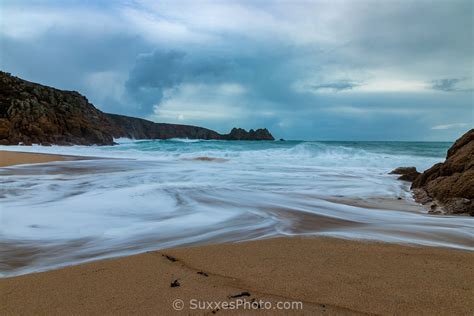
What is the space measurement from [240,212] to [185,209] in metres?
0.80

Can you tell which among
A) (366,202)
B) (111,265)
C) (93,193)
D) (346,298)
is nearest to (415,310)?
(346,298)

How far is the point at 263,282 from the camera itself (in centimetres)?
210

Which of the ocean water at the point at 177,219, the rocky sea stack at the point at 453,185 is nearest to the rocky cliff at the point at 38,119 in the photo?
the ocean water at the point at 177,219

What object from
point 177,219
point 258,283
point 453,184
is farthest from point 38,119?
point 258,283

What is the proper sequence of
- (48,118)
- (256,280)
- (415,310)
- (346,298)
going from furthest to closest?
(48,118)
(256,280)
(346,298)
(415,310)

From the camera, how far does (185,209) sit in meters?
4.79

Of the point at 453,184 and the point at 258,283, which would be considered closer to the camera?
the point at 258,283

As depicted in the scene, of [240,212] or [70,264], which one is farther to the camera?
[240,212]

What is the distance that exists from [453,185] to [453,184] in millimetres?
44

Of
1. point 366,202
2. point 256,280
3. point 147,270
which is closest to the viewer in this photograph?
point 256,280

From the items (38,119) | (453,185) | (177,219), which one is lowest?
(177,219)

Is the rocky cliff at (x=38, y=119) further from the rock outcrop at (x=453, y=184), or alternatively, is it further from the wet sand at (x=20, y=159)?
the rock outcrop at (x=453, y=184)

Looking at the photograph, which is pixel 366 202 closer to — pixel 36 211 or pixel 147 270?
pixel 147 270

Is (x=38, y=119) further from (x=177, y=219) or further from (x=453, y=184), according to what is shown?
(x=453, y=184)
